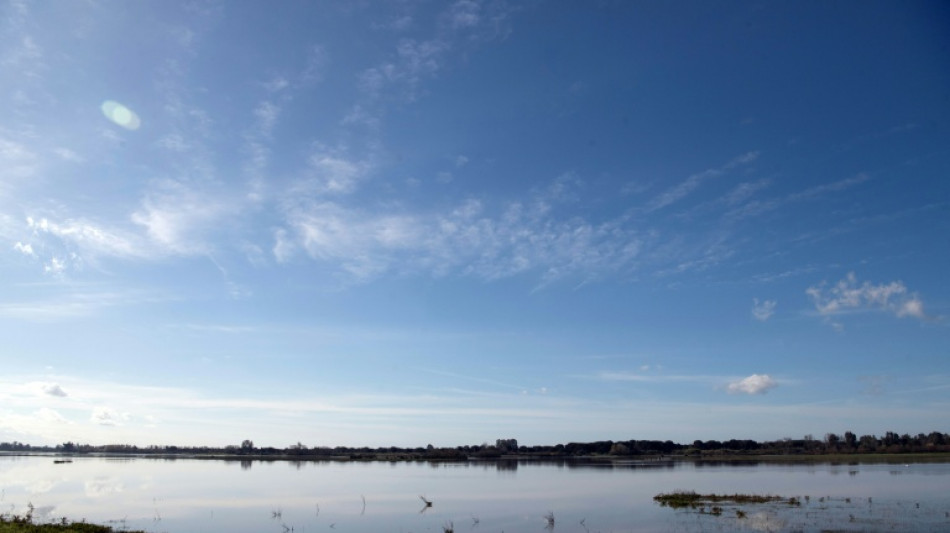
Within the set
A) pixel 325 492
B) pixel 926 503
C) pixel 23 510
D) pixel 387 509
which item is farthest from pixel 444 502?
pixel 926 503

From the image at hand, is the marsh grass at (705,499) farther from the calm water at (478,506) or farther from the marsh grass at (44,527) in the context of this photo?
the marsh grass at (44,527)

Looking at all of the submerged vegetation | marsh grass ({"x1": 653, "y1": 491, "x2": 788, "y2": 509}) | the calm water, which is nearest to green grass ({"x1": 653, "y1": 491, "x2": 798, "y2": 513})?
marsh grass ({"x1": 653, "y1": 491, "x2": 788, "y2": 509})

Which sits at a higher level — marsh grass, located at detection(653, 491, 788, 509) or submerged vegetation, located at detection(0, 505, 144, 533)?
submerged vegetation, located at detection(0, 505, 144, 533)

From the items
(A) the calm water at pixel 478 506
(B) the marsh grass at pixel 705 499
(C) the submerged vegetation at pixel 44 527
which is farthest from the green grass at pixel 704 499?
(C) the submerged vegetation at pixel 44 527

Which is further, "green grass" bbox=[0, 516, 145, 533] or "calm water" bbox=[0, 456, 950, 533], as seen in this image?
"calm water" bbox=[0, 456, 950, 533]

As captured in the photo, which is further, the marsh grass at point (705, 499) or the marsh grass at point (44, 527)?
the marsh grass at point (705, 499)

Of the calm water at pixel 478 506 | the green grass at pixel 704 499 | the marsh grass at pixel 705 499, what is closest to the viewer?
the calm water at pixel 478 506

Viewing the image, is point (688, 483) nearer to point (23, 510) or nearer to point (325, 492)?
point (325, 492)

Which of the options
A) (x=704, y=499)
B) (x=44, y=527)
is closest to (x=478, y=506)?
(x=704, y=499)

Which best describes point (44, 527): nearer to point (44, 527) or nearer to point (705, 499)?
point (44, 527)

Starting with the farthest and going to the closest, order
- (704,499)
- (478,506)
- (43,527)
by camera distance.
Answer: (704,499), (478,506), (43,527)

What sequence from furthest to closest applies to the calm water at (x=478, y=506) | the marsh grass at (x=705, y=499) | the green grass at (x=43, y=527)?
the marsh grass at (x=705, y=499), the calm water at (x=478, y=506), the green grass at (x=43, y=527)

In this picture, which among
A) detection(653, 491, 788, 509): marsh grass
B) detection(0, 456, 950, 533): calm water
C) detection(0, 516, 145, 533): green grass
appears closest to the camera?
detection(0, 516, 145, 533): green grass

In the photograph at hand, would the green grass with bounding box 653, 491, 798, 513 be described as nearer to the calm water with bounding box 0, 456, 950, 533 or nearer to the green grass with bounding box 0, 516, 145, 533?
the calm water with bounding box 0, 456, 950, 533
